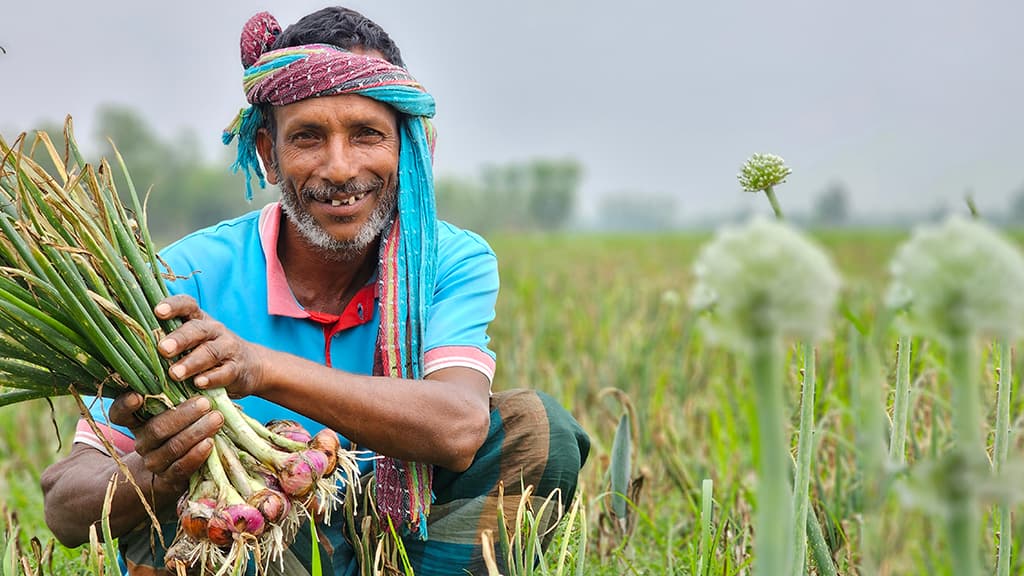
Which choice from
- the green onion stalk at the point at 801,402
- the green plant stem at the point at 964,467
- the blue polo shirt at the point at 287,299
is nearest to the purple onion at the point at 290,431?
the blue polo shirt at the point at 287,299

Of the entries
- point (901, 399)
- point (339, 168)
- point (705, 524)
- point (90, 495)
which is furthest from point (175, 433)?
point (901, 399)

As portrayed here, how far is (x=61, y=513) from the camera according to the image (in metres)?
1.98

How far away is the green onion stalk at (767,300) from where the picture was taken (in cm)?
67

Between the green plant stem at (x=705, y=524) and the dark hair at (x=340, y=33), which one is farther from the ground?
the dark hair at (x=340, y=33)

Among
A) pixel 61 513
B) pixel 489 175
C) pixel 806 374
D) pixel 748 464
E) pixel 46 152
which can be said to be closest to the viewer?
pixel 806 374

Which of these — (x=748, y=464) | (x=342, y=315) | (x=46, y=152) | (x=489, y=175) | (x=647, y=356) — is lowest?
(x=748, y=464)

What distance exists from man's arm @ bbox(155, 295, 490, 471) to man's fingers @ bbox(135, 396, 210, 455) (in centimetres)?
4

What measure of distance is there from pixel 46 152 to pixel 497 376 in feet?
8.03

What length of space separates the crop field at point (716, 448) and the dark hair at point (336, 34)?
1.00 metres

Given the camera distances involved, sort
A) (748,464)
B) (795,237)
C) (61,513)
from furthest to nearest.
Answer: (748,464) → (61,513) → (795,237)

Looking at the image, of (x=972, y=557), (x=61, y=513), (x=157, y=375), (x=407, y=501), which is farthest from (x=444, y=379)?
(x=972, y=557)

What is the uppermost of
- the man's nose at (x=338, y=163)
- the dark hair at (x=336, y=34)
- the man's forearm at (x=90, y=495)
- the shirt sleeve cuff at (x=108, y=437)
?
the dark hair at (x=336, y=34)

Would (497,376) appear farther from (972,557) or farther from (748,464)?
(972,557)

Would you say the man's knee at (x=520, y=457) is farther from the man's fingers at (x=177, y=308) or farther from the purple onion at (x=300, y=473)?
the man's fingers at (x=177, y=308)
